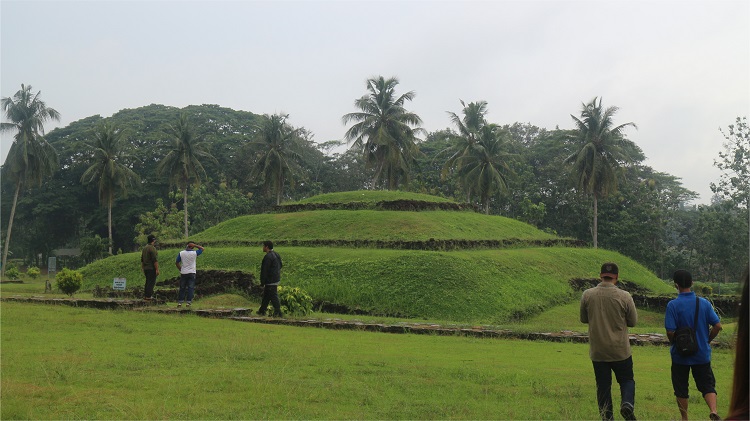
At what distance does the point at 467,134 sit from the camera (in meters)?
46.4

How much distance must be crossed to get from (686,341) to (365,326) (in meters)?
8.52

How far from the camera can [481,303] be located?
784 inches

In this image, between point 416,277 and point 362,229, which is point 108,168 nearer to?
point 362,229

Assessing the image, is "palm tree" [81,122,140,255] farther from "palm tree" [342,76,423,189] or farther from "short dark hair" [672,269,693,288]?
"short dark hair" [672,269,693,288]

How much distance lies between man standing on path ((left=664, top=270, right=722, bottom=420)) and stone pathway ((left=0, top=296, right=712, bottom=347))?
6.41 meters

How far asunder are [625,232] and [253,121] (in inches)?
1324

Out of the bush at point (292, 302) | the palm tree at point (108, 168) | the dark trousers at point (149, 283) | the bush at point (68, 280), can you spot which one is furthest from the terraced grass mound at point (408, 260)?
the palm tree at point (108, 168)

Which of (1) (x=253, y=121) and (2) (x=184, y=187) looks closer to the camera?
(2) (x=184, y=187)

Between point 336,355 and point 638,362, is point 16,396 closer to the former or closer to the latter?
point 336,355

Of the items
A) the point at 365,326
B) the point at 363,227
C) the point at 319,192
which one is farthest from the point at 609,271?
the point at 319,192

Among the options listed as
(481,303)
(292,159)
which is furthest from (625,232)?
(481,303)

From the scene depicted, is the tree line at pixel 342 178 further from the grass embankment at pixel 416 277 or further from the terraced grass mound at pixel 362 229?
the grass embankment at pixel 416 277

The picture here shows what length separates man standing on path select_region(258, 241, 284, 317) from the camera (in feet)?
46.9

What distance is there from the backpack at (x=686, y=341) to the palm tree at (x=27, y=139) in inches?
1724
